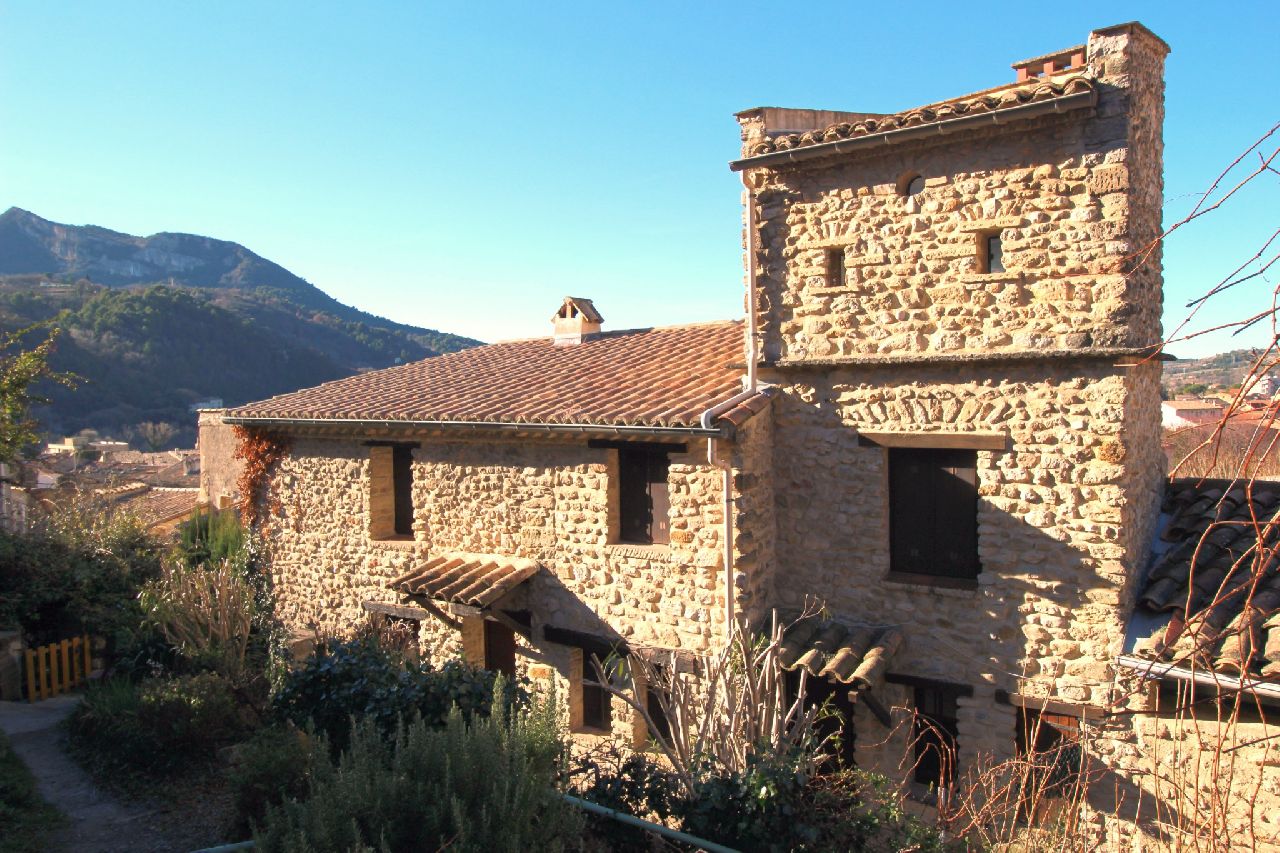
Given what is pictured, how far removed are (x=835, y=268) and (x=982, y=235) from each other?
1.38 metres

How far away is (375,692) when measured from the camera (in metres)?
6.75

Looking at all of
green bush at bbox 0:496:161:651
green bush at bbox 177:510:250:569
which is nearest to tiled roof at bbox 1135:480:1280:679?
green bush at bbox 0:496:161:651

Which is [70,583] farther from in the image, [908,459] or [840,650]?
[908,459]

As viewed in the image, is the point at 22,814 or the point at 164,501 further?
the point at 164,501

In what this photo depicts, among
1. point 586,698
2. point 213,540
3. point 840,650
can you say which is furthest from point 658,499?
point 213,540

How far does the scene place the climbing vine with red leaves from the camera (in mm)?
11695

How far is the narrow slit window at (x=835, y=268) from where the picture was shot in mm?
8023

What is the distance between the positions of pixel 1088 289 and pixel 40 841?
9293 mm

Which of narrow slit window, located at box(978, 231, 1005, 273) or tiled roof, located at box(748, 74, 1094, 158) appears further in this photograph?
narrow slit window, located at box(978, 231, 1005, 273)

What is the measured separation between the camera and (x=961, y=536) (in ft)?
24.7

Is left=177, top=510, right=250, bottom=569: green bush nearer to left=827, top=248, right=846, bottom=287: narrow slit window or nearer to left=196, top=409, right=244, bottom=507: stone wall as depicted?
left=196, top=409, right=244, bottom=507: stone wall

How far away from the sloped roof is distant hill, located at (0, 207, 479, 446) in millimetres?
26620

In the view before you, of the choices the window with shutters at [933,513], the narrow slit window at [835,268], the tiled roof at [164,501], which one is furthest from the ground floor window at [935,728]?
the tiled roof at [164,501]

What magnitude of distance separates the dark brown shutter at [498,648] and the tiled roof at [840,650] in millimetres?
3708
